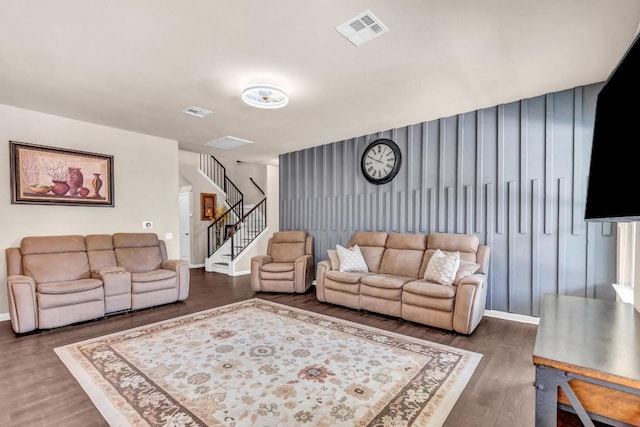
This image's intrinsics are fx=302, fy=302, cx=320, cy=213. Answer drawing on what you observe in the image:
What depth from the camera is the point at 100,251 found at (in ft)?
14.0

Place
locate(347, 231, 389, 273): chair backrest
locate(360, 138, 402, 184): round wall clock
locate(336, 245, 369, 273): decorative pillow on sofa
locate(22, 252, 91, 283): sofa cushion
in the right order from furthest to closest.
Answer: locate(360, 138, 402, 184): round wall clock, locate(347, 231, 389, 273): chair backrest, locate(336, 245, 369, 273): decorative pillow on sofa, locate(22, 252, 91, 283): sofa cushion

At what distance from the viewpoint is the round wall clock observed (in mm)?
4668

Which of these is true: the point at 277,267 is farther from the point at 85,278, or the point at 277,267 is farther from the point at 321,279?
the point at 85,278

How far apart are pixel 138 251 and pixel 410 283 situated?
13.0ft

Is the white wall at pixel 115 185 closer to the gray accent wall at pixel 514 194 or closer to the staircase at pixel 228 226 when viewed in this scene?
the staircase at pixel 228 226

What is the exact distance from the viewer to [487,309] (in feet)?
12.5

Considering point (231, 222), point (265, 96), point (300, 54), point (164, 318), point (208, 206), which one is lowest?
point (164, 318)

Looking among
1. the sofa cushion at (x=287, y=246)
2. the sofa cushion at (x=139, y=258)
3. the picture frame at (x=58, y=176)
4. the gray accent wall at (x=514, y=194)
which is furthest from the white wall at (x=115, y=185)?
the gray accent wall at (x=514, y=194)

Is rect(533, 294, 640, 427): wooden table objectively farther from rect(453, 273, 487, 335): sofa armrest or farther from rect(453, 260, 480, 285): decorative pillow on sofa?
rect(453, 260, 480, 285): decorative pillow on sofa

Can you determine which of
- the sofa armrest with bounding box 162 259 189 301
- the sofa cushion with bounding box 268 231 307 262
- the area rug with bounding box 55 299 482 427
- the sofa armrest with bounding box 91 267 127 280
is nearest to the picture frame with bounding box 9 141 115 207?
the sofa armrest with bounding box 91 267 127 280

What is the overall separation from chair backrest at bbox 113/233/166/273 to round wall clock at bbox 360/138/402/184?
3563 millimetres

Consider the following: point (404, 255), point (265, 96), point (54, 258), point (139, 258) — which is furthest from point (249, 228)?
point (265, 96)

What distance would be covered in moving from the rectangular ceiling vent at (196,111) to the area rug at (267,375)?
265 cm

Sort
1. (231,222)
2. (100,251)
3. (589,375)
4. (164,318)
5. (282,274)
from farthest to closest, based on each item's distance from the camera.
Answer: (231,222) → (282,274) → (100,251) → (164,318) → (589,375)
